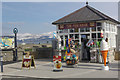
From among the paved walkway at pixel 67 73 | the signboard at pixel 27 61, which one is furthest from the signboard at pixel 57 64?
the signboard at pixel 27 61

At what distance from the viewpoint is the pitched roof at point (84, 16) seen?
18.1 m

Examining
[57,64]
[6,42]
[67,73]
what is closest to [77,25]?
[57,64]

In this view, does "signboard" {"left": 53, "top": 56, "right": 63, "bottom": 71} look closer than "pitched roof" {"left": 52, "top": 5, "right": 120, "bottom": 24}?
Yes

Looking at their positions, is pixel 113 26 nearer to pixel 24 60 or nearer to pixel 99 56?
pixel 99 56

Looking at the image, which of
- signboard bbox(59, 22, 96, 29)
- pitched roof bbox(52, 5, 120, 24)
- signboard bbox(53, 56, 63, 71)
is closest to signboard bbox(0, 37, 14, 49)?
pitched roof bbox(52, 5, 120, 24)

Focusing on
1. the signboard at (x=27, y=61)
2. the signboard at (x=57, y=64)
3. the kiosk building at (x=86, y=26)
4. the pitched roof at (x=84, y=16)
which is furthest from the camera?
the pitched roof at (x=84, y=16)

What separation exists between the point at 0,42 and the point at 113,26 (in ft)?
43.0

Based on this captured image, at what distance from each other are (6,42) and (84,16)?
9516 mm

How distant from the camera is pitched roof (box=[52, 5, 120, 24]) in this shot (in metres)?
18.1

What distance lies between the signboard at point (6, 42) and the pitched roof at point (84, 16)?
5891 mm

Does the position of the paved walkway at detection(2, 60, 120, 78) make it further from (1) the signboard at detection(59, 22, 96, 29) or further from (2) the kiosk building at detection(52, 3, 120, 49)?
(1) the signboard at detection(59, 22, 96, 29)

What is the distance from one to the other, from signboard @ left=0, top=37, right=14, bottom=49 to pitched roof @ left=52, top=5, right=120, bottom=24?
589 centimetres

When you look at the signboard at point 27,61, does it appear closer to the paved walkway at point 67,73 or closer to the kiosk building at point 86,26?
the paved walkway at point 67,73

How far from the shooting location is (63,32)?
19484 millimetres
